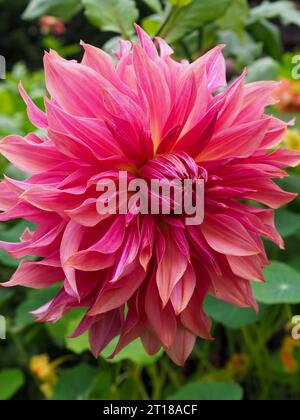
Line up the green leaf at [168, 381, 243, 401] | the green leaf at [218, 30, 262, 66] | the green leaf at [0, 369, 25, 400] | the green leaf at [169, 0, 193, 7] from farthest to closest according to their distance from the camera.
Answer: the green leaf at [218, 30, 262, 66]
the green leaf at [0, 369, 25, 400]
the green leaf at [168, 381, 243, 401]
the green leaf at [169, 0, 193, 7]

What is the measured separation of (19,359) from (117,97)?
2.42ft

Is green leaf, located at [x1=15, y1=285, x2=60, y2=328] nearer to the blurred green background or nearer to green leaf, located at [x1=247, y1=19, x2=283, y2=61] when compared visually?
the blurred green background

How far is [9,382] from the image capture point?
79cm

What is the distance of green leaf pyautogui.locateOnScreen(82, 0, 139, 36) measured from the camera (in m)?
0.59

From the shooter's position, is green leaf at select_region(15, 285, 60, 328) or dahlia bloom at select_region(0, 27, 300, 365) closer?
dahlia bloom at select_region(0, 27, 300, 365)

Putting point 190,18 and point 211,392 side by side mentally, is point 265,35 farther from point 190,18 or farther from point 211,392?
point 211,392

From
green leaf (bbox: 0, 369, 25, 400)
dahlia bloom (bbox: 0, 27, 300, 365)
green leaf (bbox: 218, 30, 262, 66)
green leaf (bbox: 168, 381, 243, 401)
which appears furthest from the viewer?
green leaf (bbox: 218, 30, 262, 66)

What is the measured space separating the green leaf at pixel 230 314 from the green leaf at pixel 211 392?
9 cm

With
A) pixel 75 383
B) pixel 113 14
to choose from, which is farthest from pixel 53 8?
pixel 75 383

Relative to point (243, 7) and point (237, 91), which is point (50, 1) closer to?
point (243, 7)

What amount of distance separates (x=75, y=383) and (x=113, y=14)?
48cm

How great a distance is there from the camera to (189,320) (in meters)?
0.40

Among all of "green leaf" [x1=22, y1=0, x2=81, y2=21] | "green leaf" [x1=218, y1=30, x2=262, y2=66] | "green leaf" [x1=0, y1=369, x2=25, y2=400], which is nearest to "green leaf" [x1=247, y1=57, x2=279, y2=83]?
"green leaf" [x1=218, y1=30, x2=262, y2=66]

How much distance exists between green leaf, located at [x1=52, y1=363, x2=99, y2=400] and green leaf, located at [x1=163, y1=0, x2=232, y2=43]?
45 centimetres
